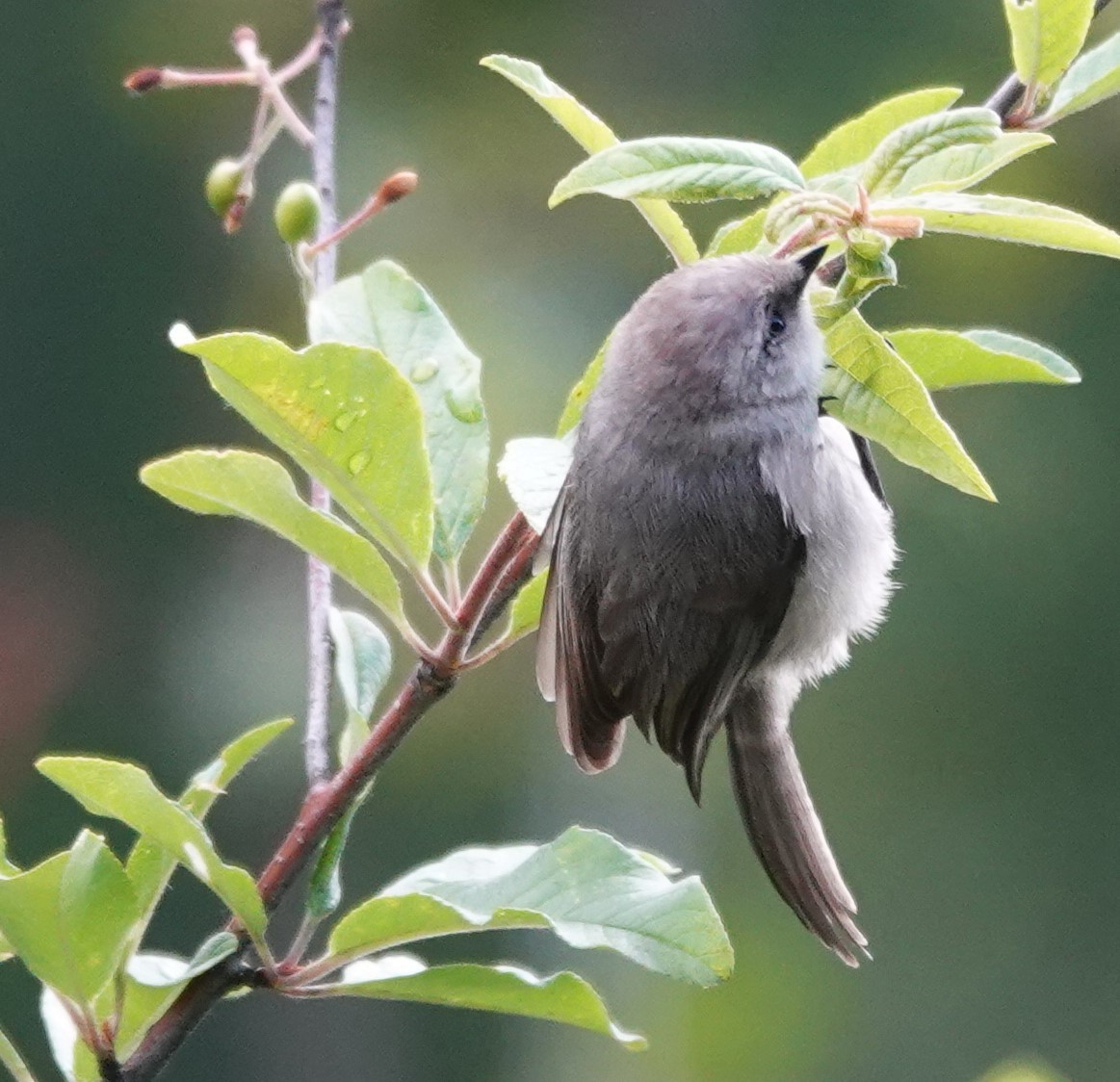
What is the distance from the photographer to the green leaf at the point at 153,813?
96 cm

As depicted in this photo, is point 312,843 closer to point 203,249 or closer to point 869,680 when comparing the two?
point 869,680

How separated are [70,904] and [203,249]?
453 centimetres

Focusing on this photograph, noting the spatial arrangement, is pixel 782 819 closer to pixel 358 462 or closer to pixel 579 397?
pixel 579 397

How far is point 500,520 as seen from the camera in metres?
3.68

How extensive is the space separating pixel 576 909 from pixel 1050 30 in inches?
23.1

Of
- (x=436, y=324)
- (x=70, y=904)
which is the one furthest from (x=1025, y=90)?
(x=70, y=904)

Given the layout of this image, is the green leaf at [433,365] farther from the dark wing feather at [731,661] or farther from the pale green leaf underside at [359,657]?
the dark wing feather at [731,661]

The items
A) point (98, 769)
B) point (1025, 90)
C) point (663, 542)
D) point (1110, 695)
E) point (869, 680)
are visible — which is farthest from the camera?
point (1110, 695)

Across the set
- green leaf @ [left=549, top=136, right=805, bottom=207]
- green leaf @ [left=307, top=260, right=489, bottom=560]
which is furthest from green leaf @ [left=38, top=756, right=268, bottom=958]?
green leaf @ [left=549, top=136, right=805, bottom=207]

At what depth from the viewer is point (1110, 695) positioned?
16.7 ft

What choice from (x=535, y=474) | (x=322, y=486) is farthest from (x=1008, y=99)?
(x=322, y=486)

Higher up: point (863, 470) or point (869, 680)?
point (863, 470)

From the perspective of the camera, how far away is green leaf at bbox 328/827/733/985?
1006 mm

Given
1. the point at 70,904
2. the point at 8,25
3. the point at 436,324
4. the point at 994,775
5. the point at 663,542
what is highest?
the point at 8,25
